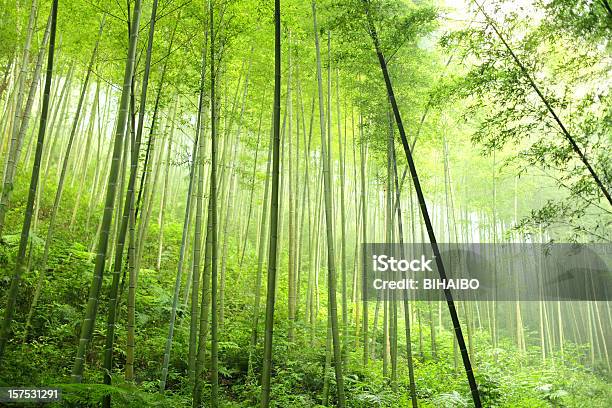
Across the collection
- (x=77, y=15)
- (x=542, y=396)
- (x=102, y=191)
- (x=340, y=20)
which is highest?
(x=77, y=15)

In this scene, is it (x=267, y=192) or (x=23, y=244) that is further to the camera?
(x=267, y=192)

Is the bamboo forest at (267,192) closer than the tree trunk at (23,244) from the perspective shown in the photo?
No

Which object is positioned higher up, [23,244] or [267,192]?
[267,192]

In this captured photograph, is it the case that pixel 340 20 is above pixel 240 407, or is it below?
above

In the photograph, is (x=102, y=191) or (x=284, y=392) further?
(x=102, y=191)

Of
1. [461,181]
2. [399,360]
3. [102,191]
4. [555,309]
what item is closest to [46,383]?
[399,360]

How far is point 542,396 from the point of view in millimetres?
7141

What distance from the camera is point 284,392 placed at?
16.3 ft

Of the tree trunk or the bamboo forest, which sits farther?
the bamboo forest

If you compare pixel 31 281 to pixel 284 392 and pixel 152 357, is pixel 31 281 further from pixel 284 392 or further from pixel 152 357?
pixel 284 392

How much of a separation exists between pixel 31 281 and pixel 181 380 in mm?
2162

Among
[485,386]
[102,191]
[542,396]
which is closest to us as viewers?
[485,386]

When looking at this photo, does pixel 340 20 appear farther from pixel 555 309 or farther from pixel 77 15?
pixel 555 309

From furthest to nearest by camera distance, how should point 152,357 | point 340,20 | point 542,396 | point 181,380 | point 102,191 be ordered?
point 102,191
point 542,396
point 152,357
point 181,380
point 340,20
